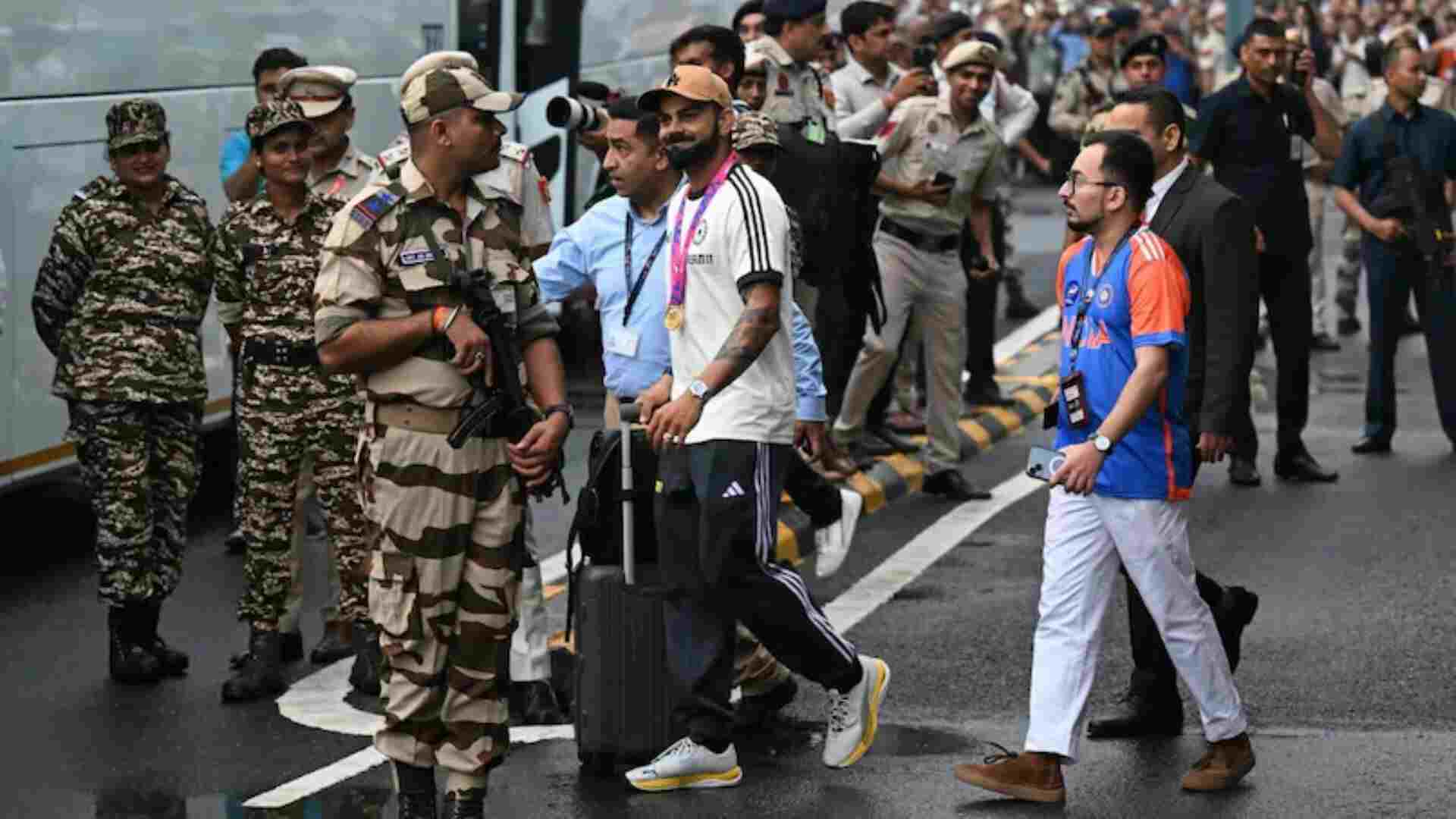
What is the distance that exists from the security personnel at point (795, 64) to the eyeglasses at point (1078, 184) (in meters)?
4.37

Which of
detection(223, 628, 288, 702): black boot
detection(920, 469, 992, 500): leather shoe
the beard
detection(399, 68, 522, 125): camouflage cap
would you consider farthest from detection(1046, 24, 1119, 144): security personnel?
detection(399, 68, 522, 125): camouflage cap

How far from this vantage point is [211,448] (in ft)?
48.0

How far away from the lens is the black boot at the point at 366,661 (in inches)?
370

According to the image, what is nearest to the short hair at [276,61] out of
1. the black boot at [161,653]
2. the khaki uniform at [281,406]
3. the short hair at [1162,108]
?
the khaki uniform at [281,406]

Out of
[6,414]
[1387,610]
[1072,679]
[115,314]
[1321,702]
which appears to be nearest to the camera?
[1072,679]

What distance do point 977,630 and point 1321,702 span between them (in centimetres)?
160

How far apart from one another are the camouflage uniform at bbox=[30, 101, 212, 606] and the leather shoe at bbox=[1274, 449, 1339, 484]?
5.82 meters

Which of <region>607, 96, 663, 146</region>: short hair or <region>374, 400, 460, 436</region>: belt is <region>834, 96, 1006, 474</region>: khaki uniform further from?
<region>374, 400, 460, 436</region>: belt

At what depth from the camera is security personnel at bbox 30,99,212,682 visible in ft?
32.3

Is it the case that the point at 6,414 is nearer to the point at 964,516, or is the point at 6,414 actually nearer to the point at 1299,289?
the point at 964,516

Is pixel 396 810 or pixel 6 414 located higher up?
pixel 6 414

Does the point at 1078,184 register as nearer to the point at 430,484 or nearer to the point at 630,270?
the point at 630,270

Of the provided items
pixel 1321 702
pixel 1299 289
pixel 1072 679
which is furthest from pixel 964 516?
pixel 1072 679

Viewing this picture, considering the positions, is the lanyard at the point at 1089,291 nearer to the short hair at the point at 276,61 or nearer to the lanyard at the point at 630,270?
the lanyard at the point at 630,270
